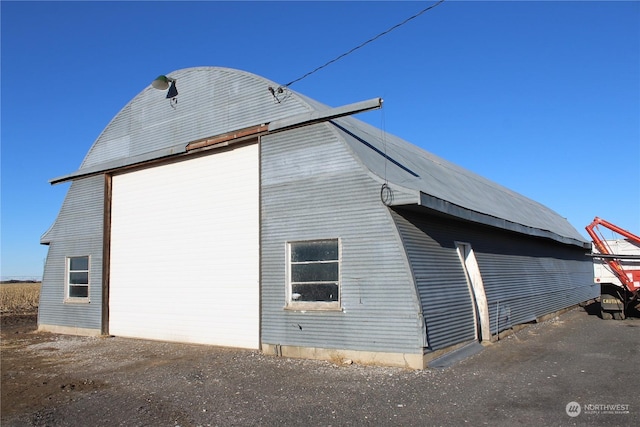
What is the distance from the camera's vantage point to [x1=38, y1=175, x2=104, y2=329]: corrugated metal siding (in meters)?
16.0

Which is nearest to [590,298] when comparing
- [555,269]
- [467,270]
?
[555,269]

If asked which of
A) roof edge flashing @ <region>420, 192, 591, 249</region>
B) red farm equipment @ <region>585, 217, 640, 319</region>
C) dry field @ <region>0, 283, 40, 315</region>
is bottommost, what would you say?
dry field @ <region>0, 283, 40, 315</region>

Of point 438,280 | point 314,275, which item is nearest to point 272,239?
point 314,275

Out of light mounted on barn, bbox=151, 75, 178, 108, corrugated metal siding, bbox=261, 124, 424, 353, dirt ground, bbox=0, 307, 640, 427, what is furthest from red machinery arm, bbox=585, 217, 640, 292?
light mounted on barn, bbox=151, 75, 178, 108

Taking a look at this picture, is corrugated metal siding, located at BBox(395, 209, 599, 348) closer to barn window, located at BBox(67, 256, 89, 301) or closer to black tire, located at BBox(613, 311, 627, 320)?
black tire, located at BBox(613, 311, 627, 320)

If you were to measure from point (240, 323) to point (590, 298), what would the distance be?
21.9 meters

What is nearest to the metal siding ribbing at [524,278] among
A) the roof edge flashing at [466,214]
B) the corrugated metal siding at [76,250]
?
the roof edge flashing at [466,214]

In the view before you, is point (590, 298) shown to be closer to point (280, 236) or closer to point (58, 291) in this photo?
point (280, 236)

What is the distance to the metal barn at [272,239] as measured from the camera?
10492mm

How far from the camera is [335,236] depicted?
1096 cm

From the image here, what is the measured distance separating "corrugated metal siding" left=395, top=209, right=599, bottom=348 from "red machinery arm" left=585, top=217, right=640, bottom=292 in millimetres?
1557

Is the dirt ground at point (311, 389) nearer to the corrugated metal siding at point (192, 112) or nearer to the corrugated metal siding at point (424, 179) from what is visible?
the corrugated metal siding at point (424, 179)

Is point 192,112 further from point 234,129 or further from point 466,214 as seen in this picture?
point 466,214

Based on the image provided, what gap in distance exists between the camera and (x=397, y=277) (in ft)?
33.4
